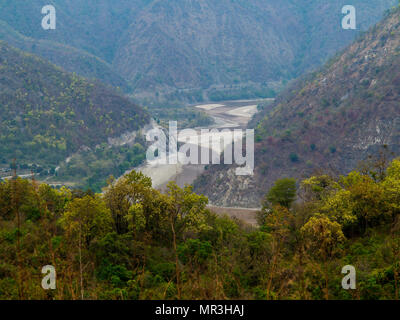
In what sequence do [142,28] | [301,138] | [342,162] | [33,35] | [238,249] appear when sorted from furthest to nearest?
[142,28] → [33,35] → [301,138] → [342,162] → [238,249]

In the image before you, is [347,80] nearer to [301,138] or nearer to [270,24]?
[301,138]

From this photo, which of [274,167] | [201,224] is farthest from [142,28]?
[201,224]

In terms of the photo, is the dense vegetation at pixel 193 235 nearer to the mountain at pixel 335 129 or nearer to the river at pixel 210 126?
the river at pixel 210 126

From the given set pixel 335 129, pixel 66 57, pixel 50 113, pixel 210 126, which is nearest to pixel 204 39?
pixel 66 57

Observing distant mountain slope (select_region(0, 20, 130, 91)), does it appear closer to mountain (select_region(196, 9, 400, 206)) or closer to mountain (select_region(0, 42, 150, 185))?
mountain (select_region(0, 42, 150, 185))

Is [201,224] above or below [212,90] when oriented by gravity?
below

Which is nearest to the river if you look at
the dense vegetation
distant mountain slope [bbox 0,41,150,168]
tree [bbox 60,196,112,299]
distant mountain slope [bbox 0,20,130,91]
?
the dense vegetation
